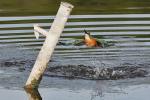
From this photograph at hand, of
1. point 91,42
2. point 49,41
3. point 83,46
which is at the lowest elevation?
point 83,46

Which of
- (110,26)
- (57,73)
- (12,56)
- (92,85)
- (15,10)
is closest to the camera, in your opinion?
(92,85)

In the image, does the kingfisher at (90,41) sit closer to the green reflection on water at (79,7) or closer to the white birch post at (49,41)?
the white birch post at (49,41)

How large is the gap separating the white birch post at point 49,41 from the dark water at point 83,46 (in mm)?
424

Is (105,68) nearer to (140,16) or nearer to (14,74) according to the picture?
(14,74)

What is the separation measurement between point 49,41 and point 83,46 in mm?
5011

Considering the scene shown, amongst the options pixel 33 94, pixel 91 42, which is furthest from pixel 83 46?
pixel 33 94

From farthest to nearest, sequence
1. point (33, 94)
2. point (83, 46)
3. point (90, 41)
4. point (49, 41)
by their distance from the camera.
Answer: point (83, 46) < point (90, 41) < point (33, 94) < point (49, 41)

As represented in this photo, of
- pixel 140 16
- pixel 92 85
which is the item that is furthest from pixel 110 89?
pixel 140 16

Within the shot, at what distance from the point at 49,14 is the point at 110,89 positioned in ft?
30.7

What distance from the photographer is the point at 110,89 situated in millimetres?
15461

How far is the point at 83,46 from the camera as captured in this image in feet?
64.3

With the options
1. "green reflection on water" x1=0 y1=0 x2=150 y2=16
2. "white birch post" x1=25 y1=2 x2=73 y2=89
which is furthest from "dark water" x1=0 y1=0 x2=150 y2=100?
"white birch post" x1=25 y1=2 x2=73 y2=89

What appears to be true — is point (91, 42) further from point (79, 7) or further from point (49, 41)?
point (79, 7)

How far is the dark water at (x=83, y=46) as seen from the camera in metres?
15.3
